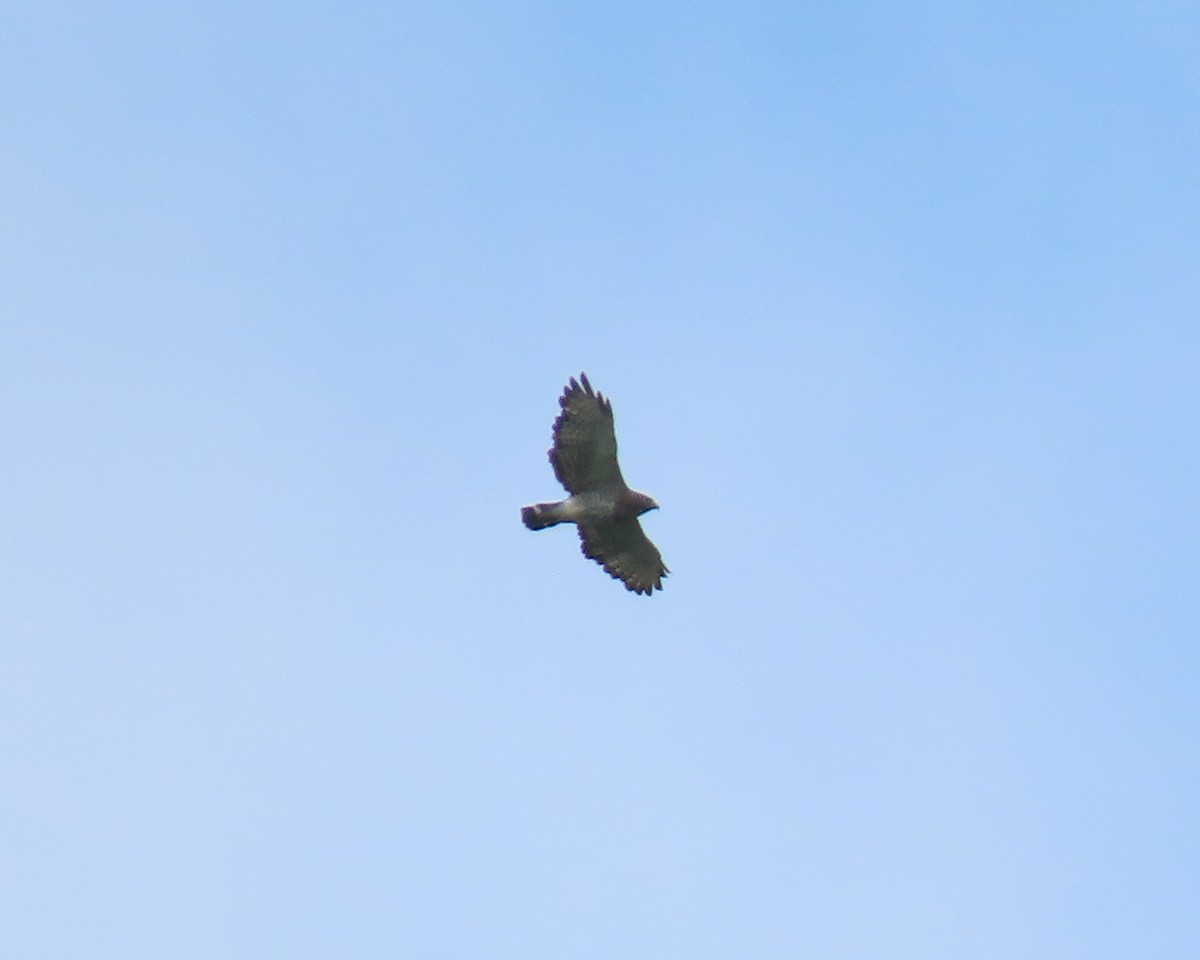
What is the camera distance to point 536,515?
107ft

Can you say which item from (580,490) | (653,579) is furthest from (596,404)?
(653,579)

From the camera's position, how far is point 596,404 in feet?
105

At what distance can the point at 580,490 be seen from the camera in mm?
32625

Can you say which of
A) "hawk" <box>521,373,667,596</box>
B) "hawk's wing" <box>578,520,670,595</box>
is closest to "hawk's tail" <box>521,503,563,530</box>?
"hawk" <box>521,373,667,596</box>

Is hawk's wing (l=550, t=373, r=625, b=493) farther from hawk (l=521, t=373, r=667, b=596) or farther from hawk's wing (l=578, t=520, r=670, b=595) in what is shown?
hawk's wing (l=578, t=520, r=670, b=595)

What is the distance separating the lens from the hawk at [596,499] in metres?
32.0

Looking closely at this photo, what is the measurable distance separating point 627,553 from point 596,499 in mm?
1543

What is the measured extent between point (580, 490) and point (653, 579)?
2395 mm

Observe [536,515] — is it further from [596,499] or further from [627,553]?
[627,553]

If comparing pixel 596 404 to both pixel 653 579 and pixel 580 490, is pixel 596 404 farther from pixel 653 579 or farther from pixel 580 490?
pixel 653 579

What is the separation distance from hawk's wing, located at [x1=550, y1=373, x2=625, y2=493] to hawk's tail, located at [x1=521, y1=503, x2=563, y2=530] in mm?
458

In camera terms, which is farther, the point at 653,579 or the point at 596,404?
the point at 653,579

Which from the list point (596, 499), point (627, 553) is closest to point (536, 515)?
point (596, 499)

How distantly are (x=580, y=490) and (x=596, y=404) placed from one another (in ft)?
4.81
